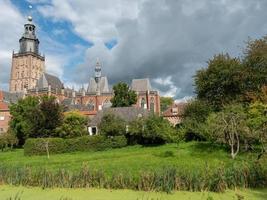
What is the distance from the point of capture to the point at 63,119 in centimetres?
4928

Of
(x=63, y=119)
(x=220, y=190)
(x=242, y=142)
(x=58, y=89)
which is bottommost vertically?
(x=220, y=190)

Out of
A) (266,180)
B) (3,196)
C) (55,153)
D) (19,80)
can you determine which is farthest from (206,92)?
(19,80)

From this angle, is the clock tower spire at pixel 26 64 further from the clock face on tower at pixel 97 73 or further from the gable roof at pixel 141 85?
the gable roof at pixel 141 85

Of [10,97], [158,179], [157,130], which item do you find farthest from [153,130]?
[10,97]

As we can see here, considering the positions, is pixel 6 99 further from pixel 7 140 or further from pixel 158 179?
pixel 158 179

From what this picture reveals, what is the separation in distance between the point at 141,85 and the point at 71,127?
48408 millimetres

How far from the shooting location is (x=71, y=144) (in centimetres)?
4056

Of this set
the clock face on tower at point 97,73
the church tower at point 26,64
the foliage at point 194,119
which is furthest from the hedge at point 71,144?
the church tower at point 26,64

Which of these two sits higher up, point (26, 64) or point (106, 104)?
point (26, 64)

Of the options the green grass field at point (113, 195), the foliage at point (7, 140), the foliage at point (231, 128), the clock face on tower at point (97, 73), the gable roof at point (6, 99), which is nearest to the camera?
the green grass field at point (113, 195)

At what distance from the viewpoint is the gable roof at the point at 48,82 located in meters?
99.9

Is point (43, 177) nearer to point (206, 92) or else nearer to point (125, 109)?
point (206, 92)

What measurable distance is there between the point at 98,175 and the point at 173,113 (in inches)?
2221

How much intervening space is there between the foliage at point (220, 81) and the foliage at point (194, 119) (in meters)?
1.35
